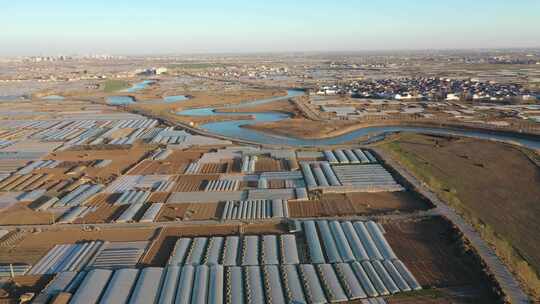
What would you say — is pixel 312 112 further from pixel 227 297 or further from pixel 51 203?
pixel 227 297

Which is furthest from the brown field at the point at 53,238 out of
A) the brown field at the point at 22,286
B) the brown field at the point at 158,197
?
the brown field at the point at 158,197

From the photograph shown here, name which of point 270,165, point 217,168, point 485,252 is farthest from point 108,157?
point 485,252

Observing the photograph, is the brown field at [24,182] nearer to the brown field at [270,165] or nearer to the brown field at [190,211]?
the brown field at [190,211]

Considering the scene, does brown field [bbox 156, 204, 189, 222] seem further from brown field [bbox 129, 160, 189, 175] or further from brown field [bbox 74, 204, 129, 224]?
brown field [bbox 129, 160, 189, 175]

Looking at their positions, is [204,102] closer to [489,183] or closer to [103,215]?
[103,215]

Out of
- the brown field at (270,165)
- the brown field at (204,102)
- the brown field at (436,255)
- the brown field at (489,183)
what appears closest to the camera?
the brown field at (436,255)

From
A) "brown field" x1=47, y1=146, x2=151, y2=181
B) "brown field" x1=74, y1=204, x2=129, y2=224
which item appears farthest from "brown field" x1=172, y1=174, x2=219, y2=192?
"brown field" x1=47, y1=146, x2=151, y2=181

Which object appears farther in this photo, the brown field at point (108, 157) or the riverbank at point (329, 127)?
the riverbank at point (329, 127)
